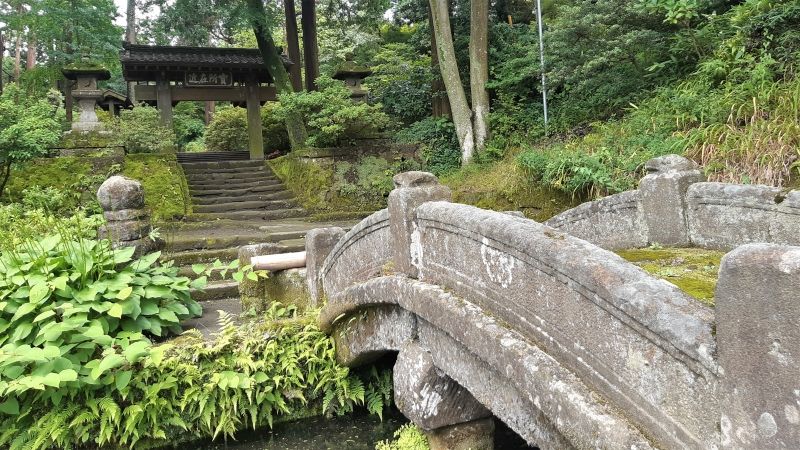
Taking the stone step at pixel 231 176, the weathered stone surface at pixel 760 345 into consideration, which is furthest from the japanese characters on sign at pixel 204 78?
the weathered stone surface at pixel 760 345

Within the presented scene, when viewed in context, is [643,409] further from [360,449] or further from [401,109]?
[401,109]

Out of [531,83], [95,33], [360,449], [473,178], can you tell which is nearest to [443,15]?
[531,83]

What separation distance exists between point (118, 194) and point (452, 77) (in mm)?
7792

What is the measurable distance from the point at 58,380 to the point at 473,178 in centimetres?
781

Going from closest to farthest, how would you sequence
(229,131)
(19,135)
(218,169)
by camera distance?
1. (19,135)
2. (218,169)
3. (229,131)

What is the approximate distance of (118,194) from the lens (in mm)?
5426

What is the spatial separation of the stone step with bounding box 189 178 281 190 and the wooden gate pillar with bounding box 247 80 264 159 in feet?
12.2

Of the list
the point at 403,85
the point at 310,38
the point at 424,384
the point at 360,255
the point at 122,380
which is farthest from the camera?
the point at 310,38

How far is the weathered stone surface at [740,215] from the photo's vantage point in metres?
3.95

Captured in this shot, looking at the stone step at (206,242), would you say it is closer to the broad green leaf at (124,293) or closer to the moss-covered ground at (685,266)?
the broad green leaf at (124,293)

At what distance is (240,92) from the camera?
18125 millimetres

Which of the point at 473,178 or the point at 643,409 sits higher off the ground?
the point at 473,178

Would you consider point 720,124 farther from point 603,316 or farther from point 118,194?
point 118,194

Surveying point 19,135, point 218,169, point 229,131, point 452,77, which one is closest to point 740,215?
point 452,77
